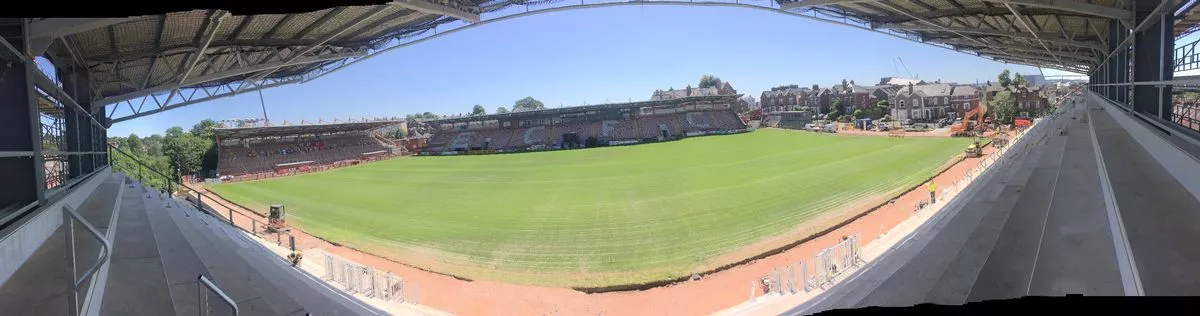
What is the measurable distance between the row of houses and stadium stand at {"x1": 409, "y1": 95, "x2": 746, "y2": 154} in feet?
38.6

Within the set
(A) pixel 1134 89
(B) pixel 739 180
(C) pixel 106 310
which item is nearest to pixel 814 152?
(B) pixel 739 180

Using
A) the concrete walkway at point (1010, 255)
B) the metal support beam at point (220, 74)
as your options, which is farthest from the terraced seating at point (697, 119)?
the concrete walkway at point (1010, 255)

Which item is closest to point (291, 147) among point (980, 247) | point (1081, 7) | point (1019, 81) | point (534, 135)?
point (534, 135)

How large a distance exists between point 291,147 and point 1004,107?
193 feet

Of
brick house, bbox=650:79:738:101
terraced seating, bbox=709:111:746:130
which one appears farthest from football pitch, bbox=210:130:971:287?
brick house, bbox=650:79:738:101

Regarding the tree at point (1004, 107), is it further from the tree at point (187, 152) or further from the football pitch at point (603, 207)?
the tree at point (187, 152)

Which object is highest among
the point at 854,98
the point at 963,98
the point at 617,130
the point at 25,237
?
the point at 854,98

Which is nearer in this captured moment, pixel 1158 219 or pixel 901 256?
pixel 1158 219

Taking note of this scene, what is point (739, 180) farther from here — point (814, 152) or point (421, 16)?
point (421, 16)

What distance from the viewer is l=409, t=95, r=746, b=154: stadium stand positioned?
51406 mm

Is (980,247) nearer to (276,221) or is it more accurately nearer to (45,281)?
(45,281)

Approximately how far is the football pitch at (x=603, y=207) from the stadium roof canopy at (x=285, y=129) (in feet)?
54.1

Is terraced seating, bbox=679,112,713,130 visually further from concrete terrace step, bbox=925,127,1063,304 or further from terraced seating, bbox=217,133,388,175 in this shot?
concrete terrace step, bbox=925,127,1063,304

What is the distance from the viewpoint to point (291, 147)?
156 feet
